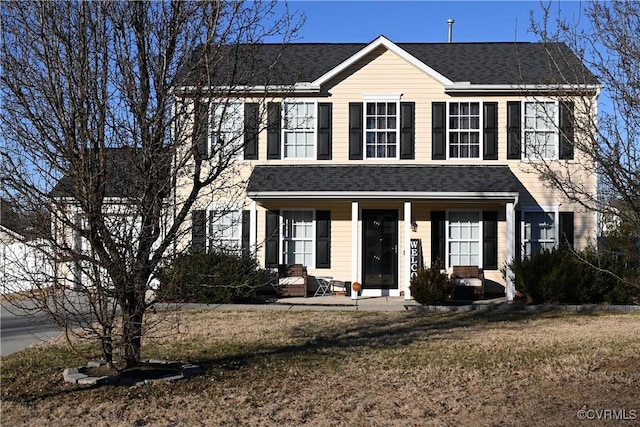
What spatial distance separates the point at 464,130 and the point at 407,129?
4.84ft

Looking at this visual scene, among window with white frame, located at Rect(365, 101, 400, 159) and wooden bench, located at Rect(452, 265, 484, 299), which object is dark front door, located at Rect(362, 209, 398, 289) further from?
wooden bench, located at Rect(452, 265, 484, 299)

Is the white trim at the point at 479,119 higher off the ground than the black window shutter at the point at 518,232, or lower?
higher

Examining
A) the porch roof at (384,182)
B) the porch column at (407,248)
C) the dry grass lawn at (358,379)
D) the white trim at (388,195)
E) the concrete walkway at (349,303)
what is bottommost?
the dry grass lawn at (358,379)

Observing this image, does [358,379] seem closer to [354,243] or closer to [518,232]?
[354,243]

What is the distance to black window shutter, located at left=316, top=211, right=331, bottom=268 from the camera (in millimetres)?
18906

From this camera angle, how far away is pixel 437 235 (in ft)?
61.6

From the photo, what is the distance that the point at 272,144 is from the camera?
1906 centimetres

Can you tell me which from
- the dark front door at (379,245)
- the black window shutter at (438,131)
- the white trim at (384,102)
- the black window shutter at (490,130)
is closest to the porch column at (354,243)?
the dark front door at (379,245)

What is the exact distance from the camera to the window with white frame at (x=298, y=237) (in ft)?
62.1

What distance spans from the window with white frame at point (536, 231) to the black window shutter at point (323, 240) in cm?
505

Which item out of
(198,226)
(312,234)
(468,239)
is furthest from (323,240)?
(198,226)

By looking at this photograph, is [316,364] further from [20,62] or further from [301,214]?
[301,214]

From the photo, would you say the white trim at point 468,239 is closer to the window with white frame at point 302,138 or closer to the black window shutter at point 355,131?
the black window shutter at point 355,131

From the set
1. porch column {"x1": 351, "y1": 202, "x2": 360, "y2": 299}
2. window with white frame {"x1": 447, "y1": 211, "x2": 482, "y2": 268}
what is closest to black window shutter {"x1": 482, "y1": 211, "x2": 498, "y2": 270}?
window with white frame {"x1": 447, "y1": 211, "x2": 482, "y2": 268}
